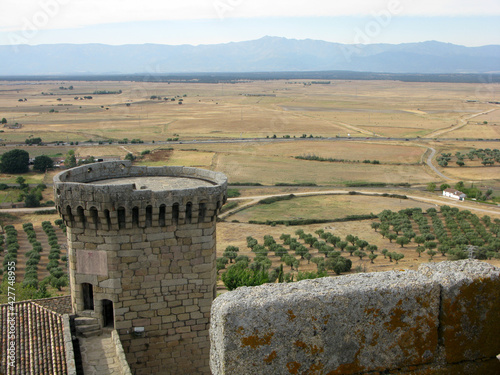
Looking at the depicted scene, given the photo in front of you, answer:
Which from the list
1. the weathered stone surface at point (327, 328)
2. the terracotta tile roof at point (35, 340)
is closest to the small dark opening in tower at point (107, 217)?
the terracotta tile roof at point (35, 340)

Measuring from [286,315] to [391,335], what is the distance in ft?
2.68

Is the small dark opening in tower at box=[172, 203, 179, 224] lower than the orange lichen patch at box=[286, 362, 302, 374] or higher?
lower

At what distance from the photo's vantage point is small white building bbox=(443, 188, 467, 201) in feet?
202

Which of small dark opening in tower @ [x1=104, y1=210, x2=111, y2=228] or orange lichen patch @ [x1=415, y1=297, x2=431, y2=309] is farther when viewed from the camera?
small dark opening in tower @ [x1=104, y1=210, x2=111, y2=228]

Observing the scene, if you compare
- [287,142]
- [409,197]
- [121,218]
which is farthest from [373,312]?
[287,142]

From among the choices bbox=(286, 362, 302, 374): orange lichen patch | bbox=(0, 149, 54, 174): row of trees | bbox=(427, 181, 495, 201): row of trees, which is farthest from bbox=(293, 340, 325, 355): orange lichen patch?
bbox=(0, 149, 54, 174): row of trees

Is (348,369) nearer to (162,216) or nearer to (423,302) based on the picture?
(423,302)

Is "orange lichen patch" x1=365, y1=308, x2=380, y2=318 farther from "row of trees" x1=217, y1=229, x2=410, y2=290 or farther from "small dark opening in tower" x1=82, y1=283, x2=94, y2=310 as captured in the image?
"row of trees" x1=217, y1=229, x2=410, y2=290

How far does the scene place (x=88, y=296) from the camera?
39.8 ft

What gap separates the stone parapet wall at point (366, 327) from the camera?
3619 mm

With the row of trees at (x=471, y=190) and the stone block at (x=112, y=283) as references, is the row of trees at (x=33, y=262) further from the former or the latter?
the row of trees at (x=471, y=190)

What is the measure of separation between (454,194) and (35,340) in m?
58.2

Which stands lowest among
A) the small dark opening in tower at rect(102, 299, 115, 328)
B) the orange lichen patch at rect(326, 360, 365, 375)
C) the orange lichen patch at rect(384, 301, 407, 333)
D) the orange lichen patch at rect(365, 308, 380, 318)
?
the small dark opening in tower at rect(102, 299, 115, 328)

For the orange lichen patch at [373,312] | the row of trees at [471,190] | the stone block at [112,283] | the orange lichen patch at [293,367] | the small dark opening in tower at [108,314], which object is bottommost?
the row of trees at [471,190]
